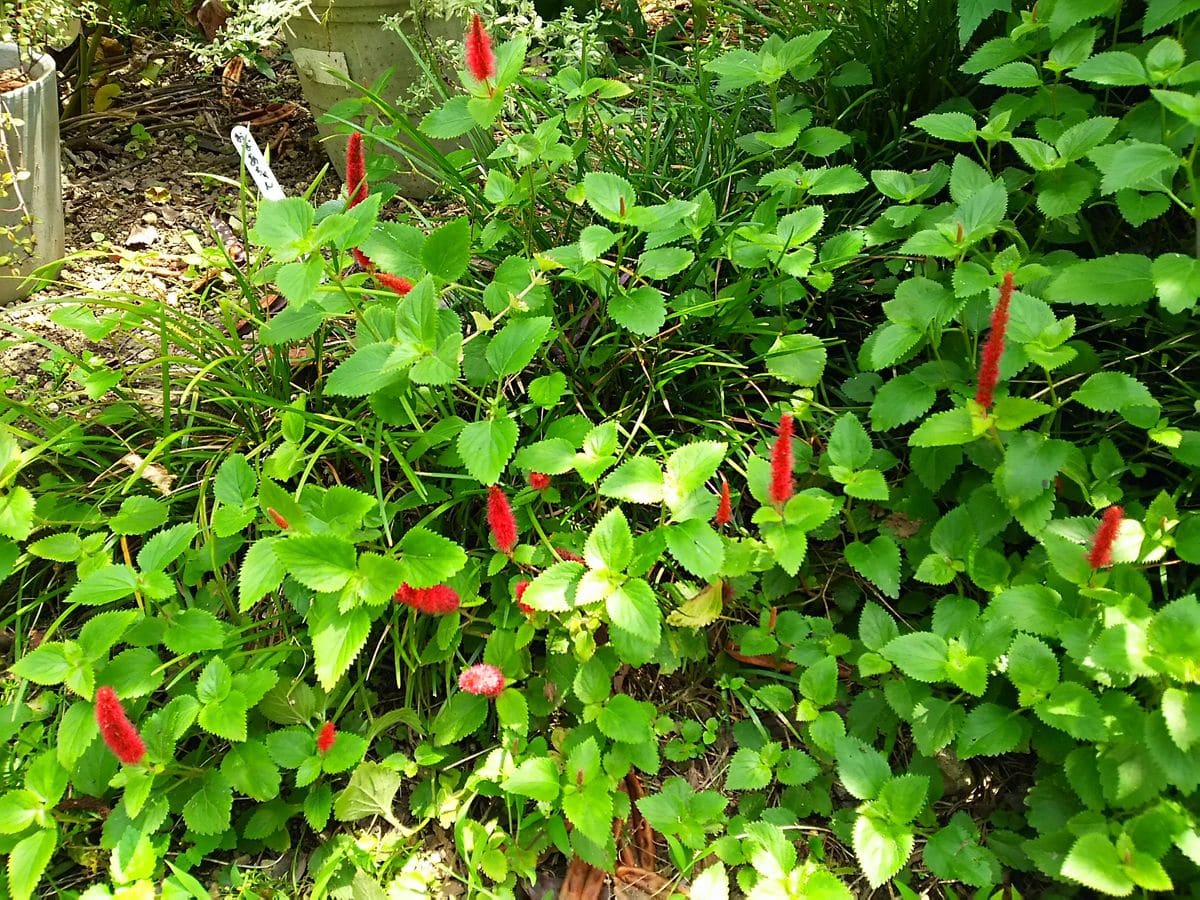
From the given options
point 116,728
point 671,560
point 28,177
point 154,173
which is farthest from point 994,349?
point 154,173

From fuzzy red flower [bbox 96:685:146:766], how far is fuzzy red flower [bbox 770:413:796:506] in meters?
1.00

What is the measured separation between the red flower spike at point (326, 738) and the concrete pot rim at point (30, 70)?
170 cm

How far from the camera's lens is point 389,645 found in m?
1.61

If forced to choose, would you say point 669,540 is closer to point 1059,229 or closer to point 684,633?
point 684,633

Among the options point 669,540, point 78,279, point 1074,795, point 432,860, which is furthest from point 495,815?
point 78,279

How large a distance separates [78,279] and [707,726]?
1987mm

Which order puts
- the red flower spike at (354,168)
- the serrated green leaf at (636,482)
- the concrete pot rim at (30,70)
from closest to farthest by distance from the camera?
1. the serrated green leaf at (636,482)
2. the red flower spike at (354,168)
3. the concrete pot rim at (30,70)

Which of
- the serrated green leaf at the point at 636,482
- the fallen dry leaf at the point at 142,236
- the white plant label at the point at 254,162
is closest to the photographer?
the serrated green leaf at the point at 636,482

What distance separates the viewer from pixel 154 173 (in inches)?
105

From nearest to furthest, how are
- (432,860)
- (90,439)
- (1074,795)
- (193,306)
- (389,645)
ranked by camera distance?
Result: (1074,795) < (432,860) < (389,645) < (90,439) < (193,306)

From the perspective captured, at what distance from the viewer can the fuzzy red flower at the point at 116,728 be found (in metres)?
1.21

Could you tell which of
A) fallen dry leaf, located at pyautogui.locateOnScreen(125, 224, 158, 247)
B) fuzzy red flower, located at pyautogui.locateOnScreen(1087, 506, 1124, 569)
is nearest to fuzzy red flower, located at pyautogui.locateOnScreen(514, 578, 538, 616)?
fuzzy red flower, located at pyautogui.locateOnScreen(1087, 506, 1124, 569)

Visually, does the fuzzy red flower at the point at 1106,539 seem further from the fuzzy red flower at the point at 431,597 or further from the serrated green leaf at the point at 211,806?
the serrated green leaf at the point at 211,806

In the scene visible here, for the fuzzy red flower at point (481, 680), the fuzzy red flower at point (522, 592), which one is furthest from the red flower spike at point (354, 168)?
the fuzzy red flower at point (481, 680)
